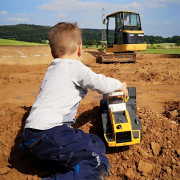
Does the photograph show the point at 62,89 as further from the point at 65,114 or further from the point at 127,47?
the point at 127,47

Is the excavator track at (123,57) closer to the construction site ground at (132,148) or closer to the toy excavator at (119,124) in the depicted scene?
the construction site ground at (132,148)

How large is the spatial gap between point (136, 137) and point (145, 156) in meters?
0.41

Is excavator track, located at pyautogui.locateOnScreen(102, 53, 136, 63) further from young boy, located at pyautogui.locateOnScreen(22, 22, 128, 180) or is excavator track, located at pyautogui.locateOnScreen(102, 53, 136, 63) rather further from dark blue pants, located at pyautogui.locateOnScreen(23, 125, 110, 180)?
dark blue pants, located at pyautogui.locateOnScreen(23, 125, 110, 180)

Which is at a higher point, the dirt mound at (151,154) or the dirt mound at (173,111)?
the dirt mound at (173,111)

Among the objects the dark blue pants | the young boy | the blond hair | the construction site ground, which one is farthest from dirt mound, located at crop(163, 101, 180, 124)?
the blond hair

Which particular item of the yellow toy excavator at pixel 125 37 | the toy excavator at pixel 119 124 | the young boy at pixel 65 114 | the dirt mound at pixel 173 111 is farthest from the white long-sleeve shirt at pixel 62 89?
the yellow toy excavator at pixel 125 37

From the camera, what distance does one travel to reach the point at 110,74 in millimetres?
9750

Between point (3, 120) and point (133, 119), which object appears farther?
point (3, 120)

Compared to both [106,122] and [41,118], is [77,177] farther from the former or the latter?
[106,122]

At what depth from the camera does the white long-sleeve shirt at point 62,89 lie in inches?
90.2

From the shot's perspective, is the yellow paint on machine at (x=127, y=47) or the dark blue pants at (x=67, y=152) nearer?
the dark blue pants at (x=67, y=152)

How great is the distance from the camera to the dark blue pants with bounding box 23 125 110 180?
2225 mm

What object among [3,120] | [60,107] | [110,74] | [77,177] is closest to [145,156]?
[77,177]

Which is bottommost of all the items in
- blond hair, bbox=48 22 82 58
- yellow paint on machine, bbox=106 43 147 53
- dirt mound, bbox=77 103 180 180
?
dirt mound, bbox=77 103 180 180
